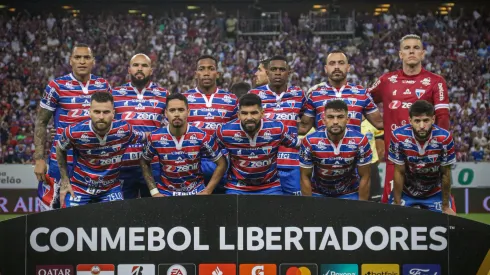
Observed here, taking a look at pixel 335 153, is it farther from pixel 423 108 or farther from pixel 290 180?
pixel 290 180

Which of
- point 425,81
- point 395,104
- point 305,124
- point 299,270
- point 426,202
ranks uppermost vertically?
point 425,81

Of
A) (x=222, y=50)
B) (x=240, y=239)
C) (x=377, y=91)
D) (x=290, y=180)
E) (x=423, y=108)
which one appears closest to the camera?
(x=240, y=239)

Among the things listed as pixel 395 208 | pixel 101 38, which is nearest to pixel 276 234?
pixel 395 208

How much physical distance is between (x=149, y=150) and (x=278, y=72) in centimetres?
175

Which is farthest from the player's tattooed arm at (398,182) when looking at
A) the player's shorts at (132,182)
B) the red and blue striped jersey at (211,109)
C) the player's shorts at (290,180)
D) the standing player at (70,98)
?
the standing player at (70,98)

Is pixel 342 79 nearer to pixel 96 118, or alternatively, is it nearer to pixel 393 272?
pixel 96 118

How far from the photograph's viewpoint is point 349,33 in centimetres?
3022

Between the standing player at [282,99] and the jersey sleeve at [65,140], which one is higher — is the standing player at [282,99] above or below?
above

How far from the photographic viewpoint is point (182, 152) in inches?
285

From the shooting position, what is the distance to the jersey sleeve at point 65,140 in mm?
7160

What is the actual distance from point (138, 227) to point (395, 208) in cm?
177

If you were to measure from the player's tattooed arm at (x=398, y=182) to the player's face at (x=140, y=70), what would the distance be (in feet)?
9.46

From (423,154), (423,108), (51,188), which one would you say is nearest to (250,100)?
(423,108)

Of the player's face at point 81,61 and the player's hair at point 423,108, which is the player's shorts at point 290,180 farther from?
the player's face at point 81,61
